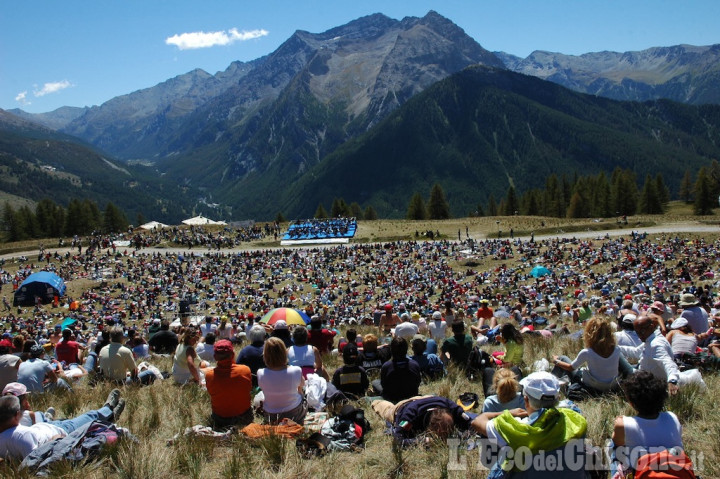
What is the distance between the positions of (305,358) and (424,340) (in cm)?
204

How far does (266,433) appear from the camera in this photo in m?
5.04

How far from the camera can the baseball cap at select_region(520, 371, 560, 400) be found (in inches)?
147

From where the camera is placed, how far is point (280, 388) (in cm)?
573

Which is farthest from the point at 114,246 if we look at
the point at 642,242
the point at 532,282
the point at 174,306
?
the point at 642,242

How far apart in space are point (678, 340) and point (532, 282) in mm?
27812

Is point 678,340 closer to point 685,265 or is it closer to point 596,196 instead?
point 685,265

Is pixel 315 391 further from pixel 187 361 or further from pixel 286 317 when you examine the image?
pixel 286 317

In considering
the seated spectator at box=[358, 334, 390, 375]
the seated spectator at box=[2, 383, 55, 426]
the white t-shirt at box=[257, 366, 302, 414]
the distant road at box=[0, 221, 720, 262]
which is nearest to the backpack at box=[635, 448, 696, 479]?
the white t-shirt at box=[257, 366, 302, 414]

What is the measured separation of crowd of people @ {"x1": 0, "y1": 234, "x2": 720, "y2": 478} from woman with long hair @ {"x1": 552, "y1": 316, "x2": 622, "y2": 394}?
0.05ft

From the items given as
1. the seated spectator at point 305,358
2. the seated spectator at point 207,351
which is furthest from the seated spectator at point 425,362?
the seated spectator at point 207,351

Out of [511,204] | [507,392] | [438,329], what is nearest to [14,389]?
[507,392]

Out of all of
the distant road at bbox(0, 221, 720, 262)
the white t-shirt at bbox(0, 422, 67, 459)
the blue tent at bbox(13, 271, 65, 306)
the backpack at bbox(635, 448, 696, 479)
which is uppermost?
the backpack at bbox(635, 448, 696, 479)

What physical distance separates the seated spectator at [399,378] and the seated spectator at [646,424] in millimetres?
2795

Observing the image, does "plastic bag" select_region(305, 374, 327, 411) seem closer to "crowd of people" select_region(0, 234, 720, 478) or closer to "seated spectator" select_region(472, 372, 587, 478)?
"crowd of people" select_region(0, 234, 720, 478)
